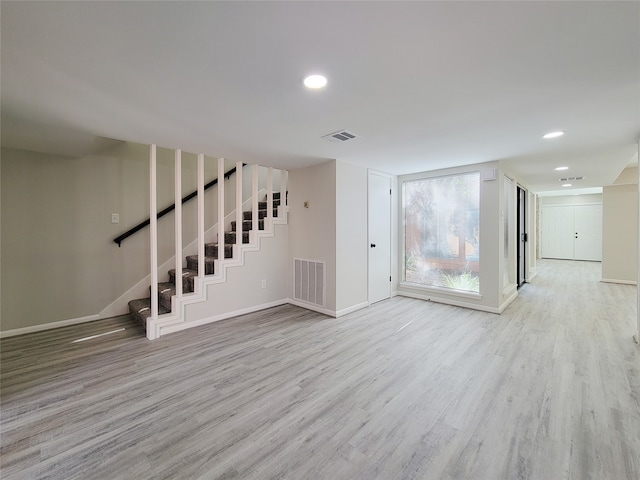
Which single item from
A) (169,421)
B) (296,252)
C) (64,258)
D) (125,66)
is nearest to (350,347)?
(169,421)

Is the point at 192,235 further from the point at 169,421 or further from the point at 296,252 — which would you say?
the point at 169,421

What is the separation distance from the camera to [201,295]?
355cm

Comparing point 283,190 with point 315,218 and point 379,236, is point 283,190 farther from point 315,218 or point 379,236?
point 379,236

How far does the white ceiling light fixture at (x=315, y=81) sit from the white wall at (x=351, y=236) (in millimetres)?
2045

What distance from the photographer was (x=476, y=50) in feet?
4.80

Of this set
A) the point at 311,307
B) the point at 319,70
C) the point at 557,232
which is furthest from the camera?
the point at 557,232

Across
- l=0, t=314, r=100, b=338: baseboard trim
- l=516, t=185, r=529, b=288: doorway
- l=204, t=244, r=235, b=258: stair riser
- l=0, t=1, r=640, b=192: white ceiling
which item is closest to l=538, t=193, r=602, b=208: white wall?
l=516, t=185, r=529, b=288: doorway

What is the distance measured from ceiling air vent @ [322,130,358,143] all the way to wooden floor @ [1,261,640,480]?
7.54 feet

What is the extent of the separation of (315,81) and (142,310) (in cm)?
351

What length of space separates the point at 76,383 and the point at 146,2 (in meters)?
2.82

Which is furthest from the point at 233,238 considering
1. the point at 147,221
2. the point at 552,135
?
the point at 552,135

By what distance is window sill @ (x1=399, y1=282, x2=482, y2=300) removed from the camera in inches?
167

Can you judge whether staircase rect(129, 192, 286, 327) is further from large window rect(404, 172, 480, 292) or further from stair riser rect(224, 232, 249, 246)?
large window rect(404, 172, 480, 292)

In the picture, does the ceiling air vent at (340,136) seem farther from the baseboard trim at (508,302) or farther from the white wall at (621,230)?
the white wall at (621,230)
